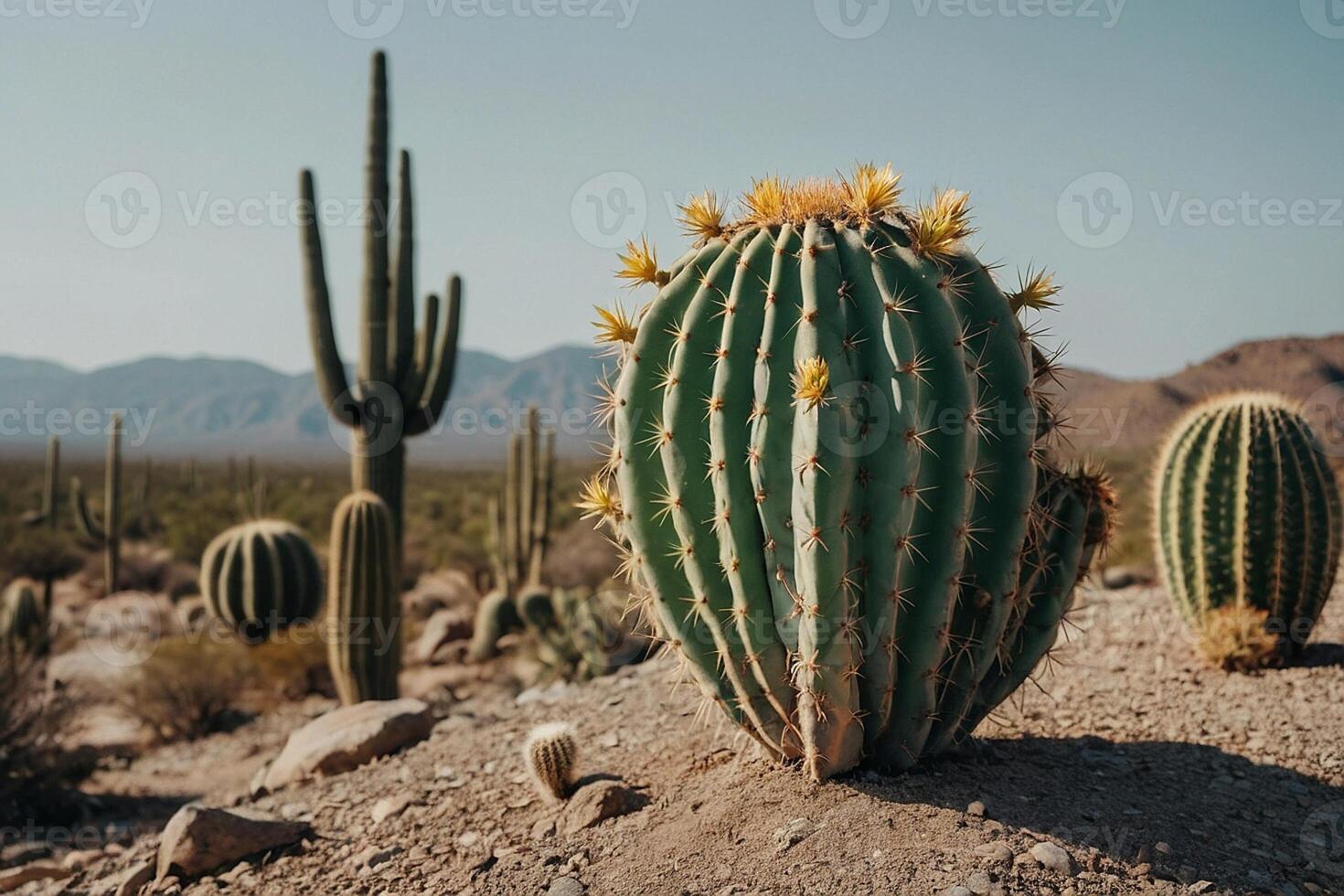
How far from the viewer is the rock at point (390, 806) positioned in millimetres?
4629

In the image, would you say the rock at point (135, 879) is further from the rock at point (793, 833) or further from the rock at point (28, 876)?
the rock at point (793, 833)

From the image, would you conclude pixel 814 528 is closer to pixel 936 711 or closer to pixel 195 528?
pixel 936 711

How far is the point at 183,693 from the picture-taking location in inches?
417

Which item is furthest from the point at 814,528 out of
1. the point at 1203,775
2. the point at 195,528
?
the point at 195,528

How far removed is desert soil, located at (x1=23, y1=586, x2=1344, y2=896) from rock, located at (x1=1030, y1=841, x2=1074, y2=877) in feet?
0.04

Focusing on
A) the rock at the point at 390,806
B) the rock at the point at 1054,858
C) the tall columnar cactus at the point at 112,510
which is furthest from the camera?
the tall columnar cactus at the point at 112,510

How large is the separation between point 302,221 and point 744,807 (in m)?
7.72

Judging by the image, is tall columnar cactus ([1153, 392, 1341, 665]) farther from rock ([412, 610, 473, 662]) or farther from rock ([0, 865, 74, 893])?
rock ([412, 610, 473, 662])

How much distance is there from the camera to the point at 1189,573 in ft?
21.6

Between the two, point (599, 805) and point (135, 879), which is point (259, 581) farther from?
point (599, 805)

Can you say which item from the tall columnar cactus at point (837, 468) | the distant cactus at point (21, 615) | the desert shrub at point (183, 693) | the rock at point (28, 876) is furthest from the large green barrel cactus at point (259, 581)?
the tall columnar cactus at point (837, 468)

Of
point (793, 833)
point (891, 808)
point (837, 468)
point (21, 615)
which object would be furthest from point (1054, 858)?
point (21, 615)

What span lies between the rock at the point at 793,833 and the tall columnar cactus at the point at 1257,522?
12.0ft

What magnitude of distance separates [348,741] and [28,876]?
5.74 ft
